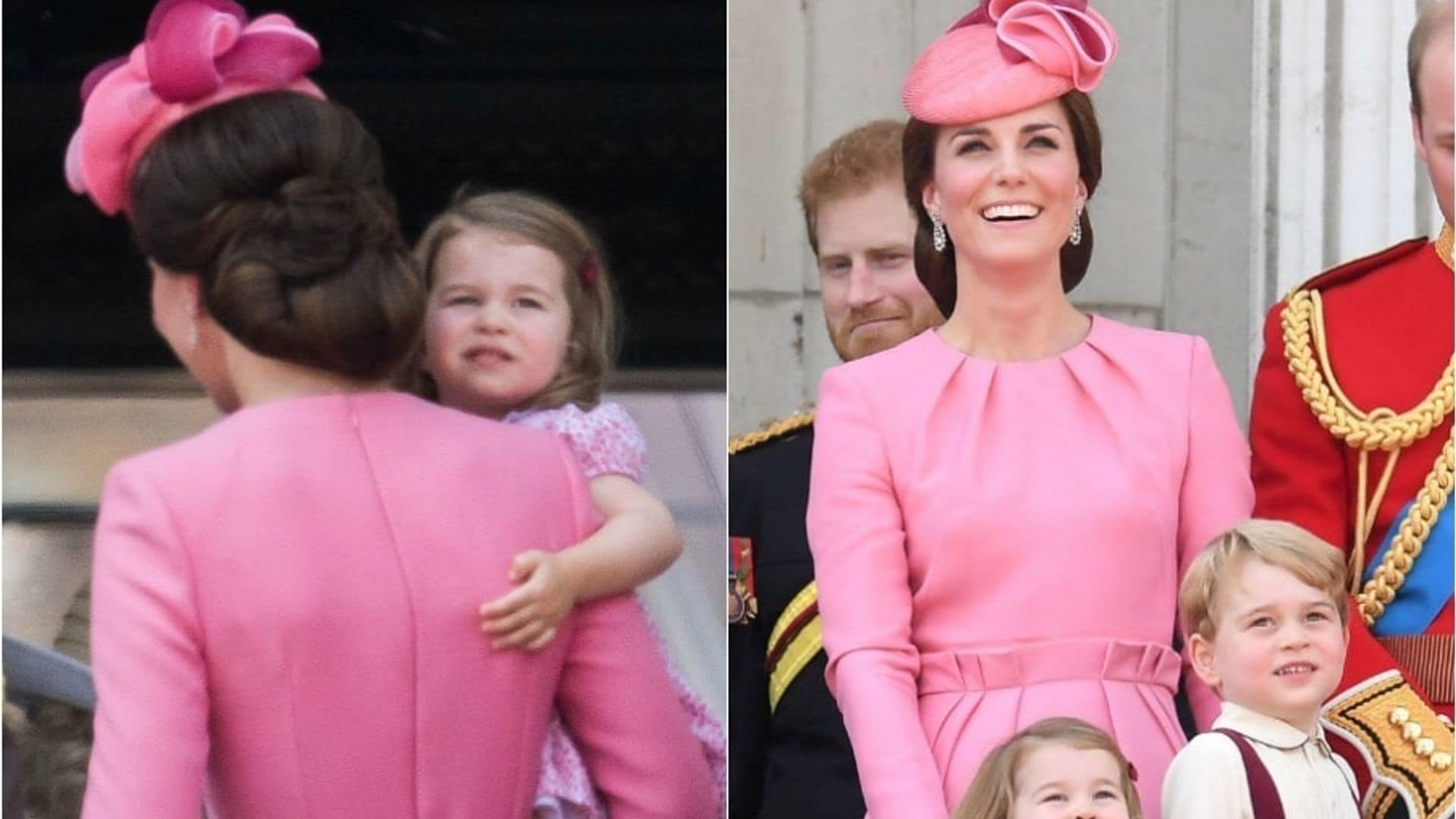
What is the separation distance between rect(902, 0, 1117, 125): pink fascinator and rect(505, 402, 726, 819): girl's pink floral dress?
1.94ft

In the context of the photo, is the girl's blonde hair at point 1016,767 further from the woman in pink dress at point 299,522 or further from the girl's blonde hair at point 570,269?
the girl's blonde hair at point 570,269

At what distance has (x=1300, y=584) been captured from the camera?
329cm

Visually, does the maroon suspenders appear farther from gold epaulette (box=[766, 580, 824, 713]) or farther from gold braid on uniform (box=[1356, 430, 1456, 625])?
gold epaulette (box=[766, 580, 824, 713])

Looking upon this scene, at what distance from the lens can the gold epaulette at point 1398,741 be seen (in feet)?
11.0

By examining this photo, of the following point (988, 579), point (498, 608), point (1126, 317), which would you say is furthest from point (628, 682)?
point (1126, 317)

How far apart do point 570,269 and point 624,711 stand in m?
0.60

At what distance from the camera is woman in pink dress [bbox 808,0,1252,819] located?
3.36 m

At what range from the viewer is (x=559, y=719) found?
367 centimetres

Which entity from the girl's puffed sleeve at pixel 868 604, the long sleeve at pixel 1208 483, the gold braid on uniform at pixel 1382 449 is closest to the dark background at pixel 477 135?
the girl's puffed sleeve at pixel 868 604

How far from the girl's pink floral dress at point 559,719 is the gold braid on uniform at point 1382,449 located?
0.88 m

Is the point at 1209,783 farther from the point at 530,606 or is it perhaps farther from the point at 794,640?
the point at 530,606

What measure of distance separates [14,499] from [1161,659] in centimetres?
153

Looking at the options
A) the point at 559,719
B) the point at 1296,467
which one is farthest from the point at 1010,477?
the point at 559,719

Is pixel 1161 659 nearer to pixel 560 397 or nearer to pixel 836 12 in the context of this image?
pixel 560 397
